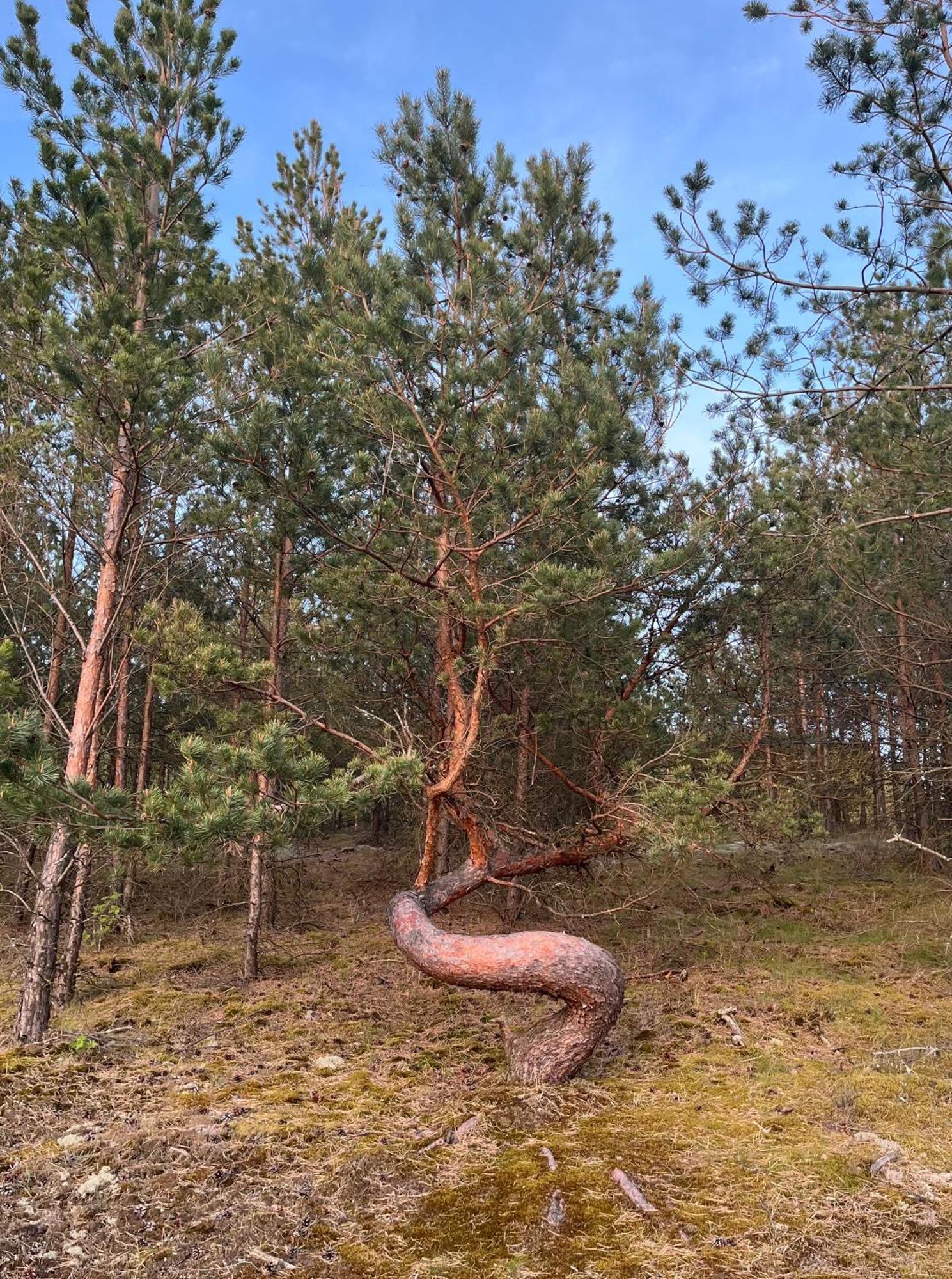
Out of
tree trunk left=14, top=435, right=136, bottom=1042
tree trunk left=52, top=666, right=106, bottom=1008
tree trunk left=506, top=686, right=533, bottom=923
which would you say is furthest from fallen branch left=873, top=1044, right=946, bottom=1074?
tree trunk left=52, top=666, right=106, bottom=1008

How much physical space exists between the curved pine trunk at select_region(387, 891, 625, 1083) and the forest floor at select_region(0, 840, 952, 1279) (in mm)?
181

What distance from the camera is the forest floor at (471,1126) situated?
2930 mm

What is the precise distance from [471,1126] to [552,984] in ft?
2.97

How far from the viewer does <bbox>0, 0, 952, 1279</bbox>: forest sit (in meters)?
3.48

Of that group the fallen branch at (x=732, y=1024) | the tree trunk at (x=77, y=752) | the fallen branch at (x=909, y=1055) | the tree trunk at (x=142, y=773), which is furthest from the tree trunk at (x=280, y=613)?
the fallen branch at (x=909, y=1055)

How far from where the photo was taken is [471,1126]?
4039mm

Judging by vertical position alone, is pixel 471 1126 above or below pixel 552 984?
below

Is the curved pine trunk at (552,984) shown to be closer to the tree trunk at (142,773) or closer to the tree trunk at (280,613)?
the tree trunk at (280,613)

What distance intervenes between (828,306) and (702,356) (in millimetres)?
874

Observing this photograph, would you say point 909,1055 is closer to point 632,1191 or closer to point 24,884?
point 632,1191

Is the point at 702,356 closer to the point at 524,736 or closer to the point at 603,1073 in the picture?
the point at 524,736

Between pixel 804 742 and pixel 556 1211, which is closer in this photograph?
pixel 556 1211

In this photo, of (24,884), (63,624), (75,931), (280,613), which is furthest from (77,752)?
(24,884)

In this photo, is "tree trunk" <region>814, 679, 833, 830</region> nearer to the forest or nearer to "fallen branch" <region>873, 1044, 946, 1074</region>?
the forest
